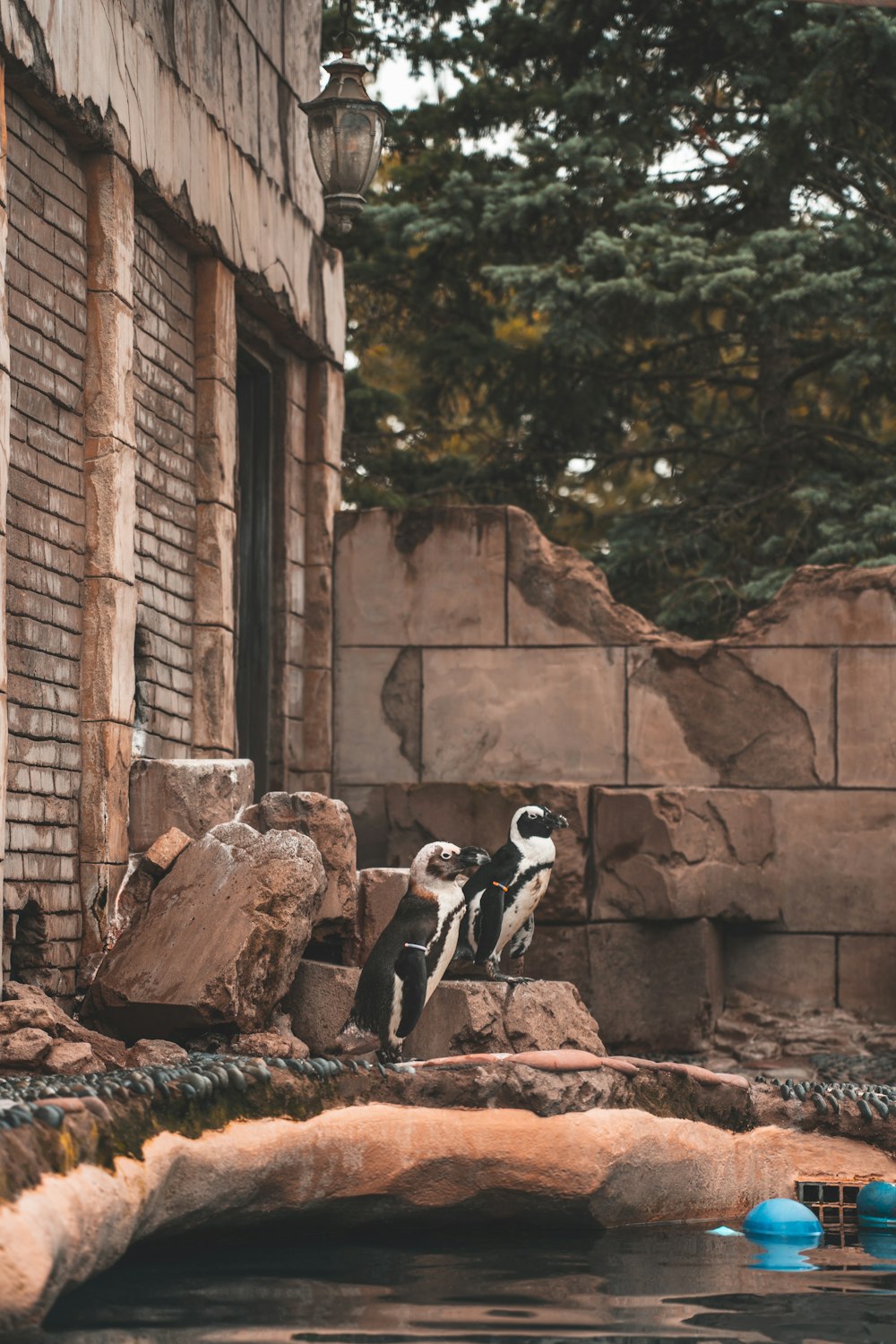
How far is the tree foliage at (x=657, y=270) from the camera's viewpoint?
47.5 ft

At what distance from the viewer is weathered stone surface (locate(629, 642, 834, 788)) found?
41.2ft

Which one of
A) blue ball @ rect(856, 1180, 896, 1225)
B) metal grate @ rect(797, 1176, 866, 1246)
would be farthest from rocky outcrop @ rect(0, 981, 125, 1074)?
blue ball @ rect(856, 1180, 896, 1225)

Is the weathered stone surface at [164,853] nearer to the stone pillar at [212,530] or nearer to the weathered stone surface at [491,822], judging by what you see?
the stone pillar at [212,530]

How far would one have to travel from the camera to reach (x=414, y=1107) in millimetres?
7352

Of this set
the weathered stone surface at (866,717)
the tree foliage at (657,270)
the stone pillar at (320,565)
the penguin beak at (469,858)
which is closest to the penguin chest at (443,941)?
the penguin beak at (469,858)

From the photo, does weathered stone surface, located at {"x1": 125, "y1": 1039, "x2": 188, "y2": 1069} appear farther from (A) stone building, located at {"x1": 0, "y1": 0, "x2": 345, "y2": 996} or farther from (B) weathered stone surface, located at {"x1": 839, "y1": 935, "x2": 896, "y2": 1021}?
(B) weathered stone surface, located at {"x1": 839, "y1": 935, "x2": 896, "y2": 1021}

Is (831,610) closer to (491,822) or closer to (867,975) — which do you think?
(867,975)

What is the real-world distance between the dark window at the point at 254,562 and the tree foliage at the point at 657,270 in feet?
8.52

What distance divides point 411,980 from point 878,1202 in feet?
6.83

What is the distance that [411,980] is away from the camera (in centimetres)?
820

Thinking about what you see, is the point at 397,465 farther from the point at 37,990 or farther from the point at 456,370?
the point at 37,990

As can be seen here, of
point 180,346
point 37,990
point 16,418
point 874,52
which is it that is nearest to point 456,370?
point 874,52

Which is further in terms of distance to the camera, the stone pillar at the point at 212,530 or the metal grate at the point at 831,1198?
the stone pillar at the point at 212,530

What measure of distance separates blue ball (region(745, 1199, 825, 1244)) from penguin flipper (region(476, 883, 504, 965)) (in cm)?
226
